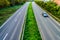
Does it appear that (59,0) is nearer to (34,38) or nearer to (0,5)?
(0,5)

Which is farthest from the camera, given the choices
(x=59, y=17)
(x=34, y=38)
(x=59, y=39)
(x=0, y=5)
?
(x=0, y=5)

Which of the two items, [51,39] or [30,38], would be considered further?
[30,38]

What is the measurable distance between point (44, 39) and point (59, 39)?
95.7 inches

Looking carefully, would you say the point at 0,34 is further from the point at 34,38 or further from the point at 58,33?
the point at 58,33

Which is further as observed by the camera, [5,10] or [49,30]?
[5,10]

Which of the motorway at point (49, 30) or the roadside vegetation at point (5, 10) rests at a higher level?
the motorway at point (49, 30)

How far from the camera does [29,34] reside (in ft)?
94.3

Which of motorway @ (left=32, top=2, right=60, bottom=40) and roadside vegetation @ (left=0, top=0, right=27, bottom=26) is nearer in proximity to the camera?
motorway @ (left=32, top=2, right=60, bottom=40)

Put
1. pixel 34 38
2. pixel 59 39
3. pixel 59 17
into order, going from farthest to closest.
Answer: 1. pixel 59 17
2. pixel 34 38
3. pixel 59 39

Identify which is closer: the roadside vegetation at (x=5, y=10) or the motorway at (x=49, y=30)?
the motorway at (x=49, y=30)

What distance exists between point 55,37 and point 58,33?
Answer: 2684 millimetres

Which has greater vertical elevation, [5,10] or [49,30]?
[49,30]

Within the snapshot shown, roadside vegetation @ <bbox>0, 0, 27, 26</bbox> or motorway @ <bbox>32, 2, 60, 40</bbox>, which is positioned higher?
motorway @ <bbox>32, 2, 60, 40</bbox>

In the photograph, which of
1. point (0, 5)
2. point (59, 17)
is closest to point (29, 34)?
point (59, 17)
